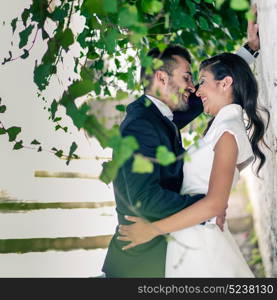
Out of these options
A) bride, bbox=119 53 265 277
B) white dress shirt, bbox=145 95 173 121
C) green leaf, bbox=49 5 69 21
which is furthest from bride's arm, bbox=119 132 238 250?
green leaf, bbox=49 5 69 21

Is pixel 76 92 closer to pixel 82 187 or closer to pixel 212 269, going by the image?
pixel 212 269

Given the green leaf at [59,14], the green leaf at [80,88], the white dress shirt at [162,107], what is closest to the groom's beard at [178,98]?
the white dress shirt at [162,107]

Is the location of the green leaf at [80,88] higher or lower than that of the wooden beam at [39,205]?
higher

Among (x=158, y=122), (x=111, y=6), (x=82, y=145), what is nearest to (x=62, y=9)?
(x=158, y=122)

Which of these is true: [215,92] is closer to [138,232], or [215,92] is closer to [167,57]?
[167,57]

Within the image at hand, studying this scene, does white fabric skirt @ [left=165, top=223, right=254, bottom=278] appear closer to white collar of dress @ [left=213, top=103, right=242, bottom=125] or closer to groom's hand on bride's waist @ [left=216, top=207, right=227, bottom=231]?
groom's hand on bride's waist @ [left=216, top=207, right=227, bottom=231]

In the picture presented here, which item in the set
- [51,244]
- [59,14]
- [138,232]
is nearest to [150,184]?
[138,232]

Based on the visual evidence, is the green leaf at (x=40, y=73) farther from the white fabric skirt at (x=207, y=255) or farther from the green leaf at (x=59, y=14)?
the white fabric skirt at (x=207, y=255)

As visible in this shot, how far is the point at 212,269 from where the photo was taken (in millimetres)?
1960

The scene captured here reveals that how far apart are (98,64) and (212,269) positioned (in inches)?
49.9

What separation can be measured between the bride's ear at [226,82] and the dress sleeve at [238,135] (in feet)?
0.76

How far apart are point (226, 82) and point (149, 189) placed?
2.08 feet

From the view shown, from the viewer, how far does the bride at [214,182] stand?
1.95 m

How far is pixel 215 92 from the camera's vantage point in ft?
7.40
